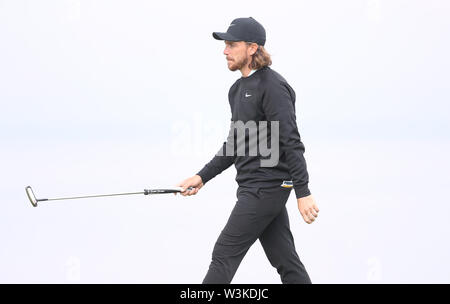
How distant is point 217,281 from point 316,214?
0.60 metres

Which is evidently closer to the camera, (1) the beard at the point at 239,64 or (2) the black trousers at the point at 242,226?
(2) the black trousers at the point at 242,226

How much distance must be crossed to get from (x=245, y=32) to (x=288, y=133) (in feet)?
1.99

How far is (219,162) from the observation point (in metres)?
4.06

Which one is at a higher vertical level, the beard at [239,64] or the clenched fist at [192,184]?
the beard at [239,64]

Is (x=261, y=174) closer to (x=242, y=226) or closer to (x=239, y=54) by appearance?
(x=242, y=226)

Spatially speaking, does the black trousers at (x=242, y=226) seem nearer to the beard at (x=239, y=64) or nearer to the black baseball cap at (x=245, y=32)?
the beard at (x=239, y=64)

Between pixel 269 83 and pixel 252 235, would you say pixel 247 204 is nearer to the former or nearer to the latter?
pixel 252 235

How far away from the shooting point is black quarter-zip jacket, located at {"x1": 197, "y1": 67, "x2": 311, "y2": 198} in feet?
12.0

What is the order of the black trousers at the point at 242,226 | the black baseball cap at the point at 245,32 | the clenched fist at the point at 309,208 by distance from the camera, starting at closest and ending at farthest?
the clenched fist at the point at 309,208 < the black trousers at the point at 242,226 < the black baseball cap at the point at 245,32

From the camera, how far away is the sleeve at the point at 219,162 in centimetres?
402

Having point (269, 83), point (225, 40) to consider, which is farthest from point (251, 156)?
point (225, 40)

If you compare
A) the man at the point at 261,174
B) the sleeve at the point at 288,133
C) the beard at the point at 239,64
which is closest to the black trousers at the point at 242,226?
the man at the point at 261,174

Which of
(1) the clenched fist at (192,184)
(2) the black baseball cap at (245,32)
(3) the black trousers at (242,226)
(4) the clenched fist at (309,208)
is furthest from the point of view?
(1) the clenched fist at (192,184)

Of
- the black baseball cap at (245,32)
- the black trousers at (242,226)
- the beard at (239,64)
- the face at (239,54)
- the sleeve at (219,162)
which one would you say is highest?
the black baseball cap at (245,32)
